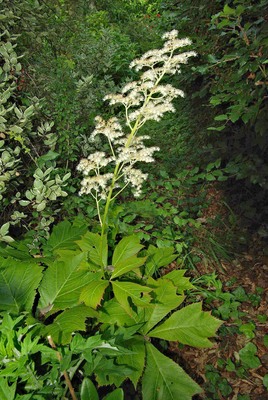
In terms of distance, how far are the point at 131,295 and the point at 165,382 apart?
0.47 meters

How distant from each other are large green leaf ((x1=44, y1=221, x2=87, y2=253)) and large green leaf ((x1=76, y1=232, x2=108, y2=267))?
0.15 metres

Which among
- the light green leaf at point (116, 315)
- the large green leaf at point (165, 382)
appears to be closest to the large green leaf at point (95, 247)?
the light green leaf at point (116, 315)

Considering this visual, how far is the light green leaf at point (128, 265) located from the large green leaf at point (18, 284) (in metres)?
0.44

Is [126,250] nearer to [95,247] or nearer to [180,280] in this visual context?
[95,247]

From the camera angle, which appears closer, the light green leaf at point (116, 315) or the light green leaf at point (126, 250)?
the light green leaf at point (116, 315)

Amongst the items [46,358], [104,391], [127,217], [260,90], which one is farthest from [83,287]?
[260,90]

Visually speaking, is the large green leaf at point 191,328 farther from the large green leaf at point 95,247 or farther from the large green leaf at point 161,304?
the large green leaf at point 95,247

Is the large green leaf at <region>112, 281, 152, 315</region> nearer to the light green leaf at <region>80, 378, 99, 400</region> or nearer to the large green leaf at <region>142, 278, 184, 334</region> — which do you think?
the large green leaf at <region>142, 278, 184, 334</region>

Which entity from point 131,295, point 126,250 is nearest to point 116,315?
point 131,295

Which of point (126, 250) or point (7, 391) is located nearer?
point (7, 391)

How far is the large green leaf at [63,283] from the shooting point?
1980mm

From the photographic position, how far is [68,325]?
5.87ft

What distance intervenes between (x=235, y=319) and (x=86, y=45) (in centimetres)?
313

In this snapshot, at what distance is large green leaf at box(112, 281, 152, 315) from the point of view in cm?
196
